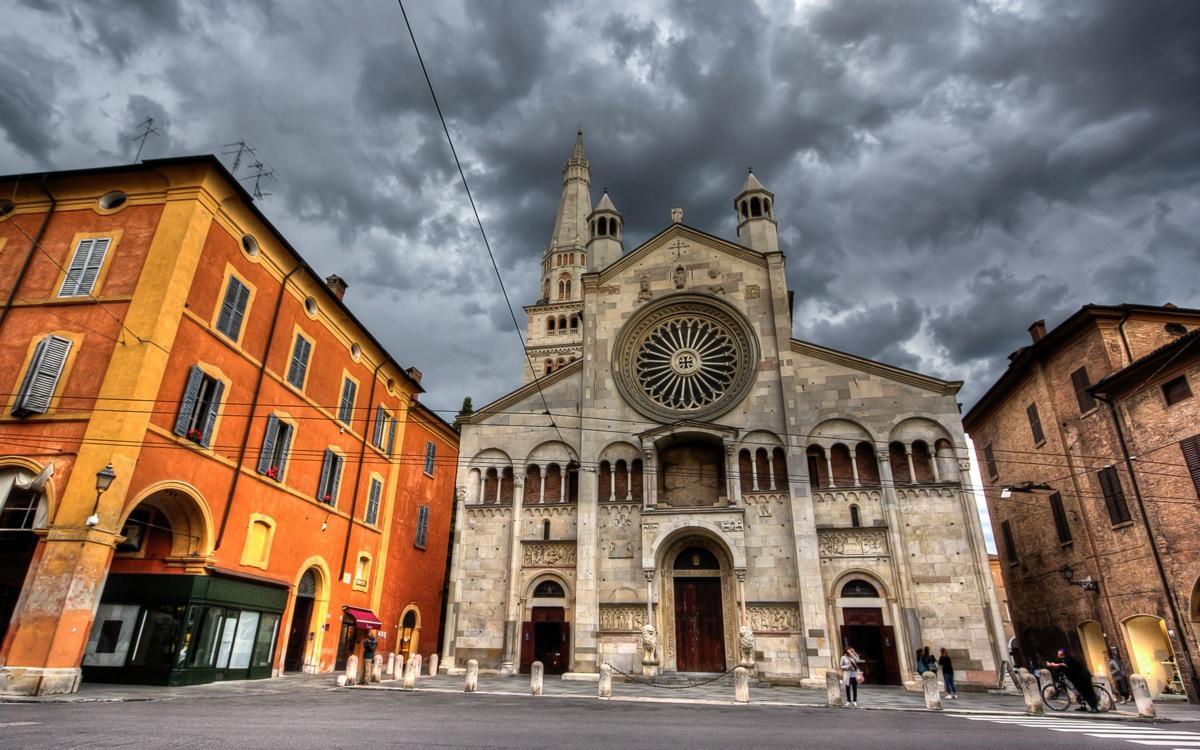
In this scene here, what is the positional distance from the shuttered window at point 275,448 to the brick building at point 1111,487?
73.4ft

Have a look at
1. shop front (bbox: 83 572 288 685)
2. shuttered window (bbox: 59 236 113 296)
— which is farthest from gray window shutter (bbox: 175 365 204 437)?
shop front (bbox: 83 572 288 685)

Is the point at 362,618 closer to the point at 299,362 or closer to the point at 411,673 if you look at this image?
the point at 411,673

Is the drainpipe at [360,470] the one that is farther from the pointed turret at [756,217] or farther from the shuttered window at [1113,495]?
the shuttered window at [1113,495]

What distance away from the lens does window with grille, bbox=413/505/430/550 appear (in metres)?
28.3

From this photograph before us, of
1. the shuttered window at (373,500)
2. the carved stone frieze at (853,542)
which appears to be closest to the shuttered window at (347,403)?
the shuttered window at (373,500)

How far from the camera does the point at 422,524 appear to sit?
28766 millimetres

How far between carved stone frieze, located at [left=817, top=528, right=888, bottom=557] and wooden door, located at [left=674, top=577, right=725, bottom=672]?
13.5 ft

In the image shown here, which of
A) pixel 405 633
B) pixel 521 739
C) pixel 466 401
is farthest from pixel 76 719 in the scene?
pixel 466 401

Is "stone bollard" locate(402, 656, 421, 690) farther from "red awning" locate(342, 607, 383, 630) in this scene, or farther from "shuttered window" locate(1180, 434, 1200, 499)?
"shuttered window" locate(1180, 434, 1200, 499)

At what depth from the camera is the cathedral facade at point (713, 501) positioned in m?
21.3

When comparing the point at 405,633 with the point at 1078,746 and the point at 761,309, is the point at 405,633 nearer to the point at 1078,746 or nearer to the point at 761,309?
the point at 761,309

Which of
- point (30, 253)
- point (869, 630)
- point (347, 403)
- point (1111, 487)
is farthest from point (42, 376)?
point (1111, 487)

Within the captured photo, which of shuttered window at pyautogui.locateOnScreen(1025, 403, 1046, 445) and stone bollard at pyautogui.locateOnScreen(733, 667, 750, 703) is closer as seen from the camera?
stone bollard at pyautogui.locateOnScreen(733, 667, 750, 703)

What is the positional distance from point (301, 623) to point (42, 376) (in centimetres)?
1059
